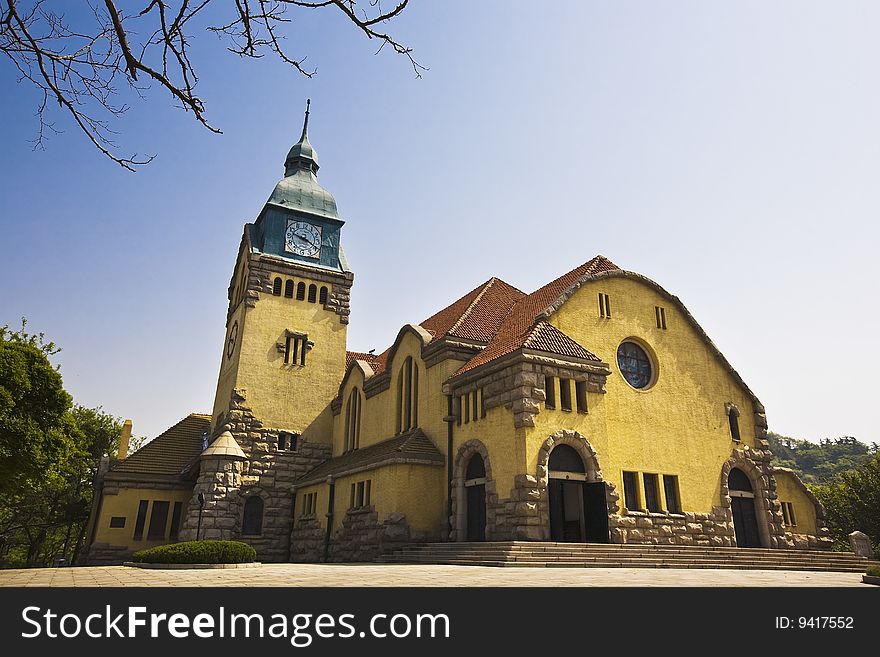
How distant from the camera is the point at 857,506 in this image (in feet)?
138

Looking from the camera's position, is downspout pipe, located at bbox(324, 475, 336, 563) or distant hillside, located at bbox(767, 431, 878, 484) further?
distant hillside, located at bbox(767, 431, 878, 484)

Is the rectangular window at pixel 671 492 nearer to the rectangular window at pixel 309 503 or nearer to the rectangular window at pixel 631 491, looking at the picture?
the rectangular window at pixel 631 491

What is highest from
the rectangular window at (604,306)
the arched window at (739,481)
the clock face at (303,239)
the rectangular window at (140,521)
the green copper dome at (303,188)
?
the green copper dome at (303,188)

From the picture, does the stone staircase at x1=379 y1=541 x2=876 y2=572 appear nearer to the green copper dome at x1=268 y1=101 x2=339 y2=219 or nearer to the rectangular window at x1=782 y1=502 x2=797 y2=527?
the rectangular window at x1=782 y1=502 x2=797 y2=527

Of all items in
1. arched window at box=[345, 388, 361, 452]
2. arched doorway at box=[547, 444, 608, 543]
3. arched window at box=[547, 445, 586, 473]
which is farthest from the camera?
arched window at box=[345, 388, 361, 452]

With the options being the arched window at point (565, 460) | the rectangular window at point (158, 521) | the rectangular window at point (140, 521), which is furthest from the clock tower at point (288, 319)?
the arched window at point (565, 460)

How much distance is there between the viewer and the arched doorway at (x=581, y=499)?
66.6 feet

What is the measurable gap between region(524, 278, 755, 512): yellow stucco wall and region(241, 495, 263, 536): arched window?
1638 cm

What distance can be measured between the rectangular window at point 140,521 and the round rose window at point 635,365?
23.5 metres

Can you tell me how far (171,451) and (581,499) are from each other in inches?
904

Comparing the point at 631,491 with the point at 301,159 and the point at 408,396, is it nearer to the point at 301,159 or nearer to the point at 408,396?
the point at 408,396

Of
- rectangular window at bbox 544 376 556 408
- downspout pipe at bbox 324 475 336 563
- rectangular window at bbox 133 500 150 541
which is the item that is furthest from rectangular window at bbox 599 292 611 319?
rectangular window at bbox 133 500 150 541

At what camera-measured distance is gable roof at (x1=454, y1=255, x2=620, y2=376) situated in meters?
22.1
